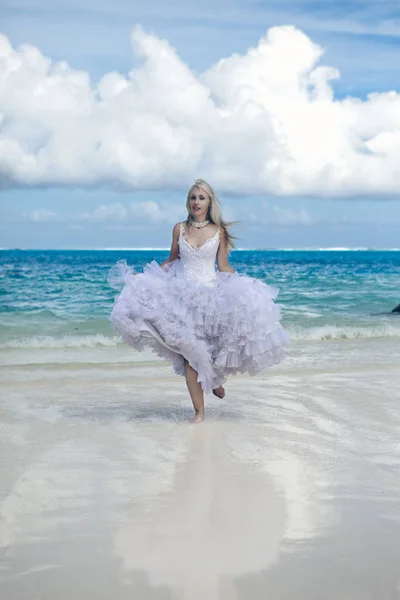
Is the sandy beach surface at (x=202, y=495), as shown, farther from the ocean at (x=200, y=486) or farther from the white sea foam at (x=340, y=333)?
the white sea foam at (x=340, y=333)

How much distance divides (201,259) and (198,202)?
0.50 metres

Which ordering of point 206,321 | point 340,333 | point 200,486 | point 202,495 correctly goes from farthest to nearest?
1. point 340,333
2. point 206,321
3. point 200,486
4. point 202,495

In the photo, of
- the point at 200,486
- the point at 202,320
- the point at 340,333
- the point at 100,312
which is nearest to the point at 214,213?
the point at 202,320

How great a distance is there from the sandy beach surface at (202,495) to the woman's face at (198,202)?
1.84 metres

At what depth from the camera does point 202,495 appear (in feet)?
16.6

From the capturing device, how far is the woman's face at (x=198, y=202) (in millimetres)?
7500

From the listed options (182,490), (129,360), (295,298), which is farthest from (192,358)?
(295,298)

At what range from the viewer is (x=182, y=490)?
5.16 meters

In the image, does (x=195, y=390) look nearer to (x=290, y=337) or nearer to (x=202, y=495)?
(x=202, y=495)

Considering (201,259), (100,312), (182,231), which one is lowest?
(100,312)

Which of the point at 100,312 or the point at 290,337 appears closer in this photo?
the point at 290,337

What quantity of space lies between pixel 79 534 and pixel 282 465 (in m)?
1.82

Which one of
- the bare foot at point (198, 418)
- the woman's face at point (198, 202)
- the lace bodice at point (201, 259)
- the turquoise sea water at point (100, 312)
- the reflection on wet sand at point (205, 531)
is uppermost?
the woman's face at point (198, 202)

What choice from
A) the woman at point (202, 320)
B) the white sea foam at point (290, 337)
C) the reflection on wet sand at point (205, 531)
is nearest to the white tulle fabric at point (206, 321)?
the woman at point (202, 320)
